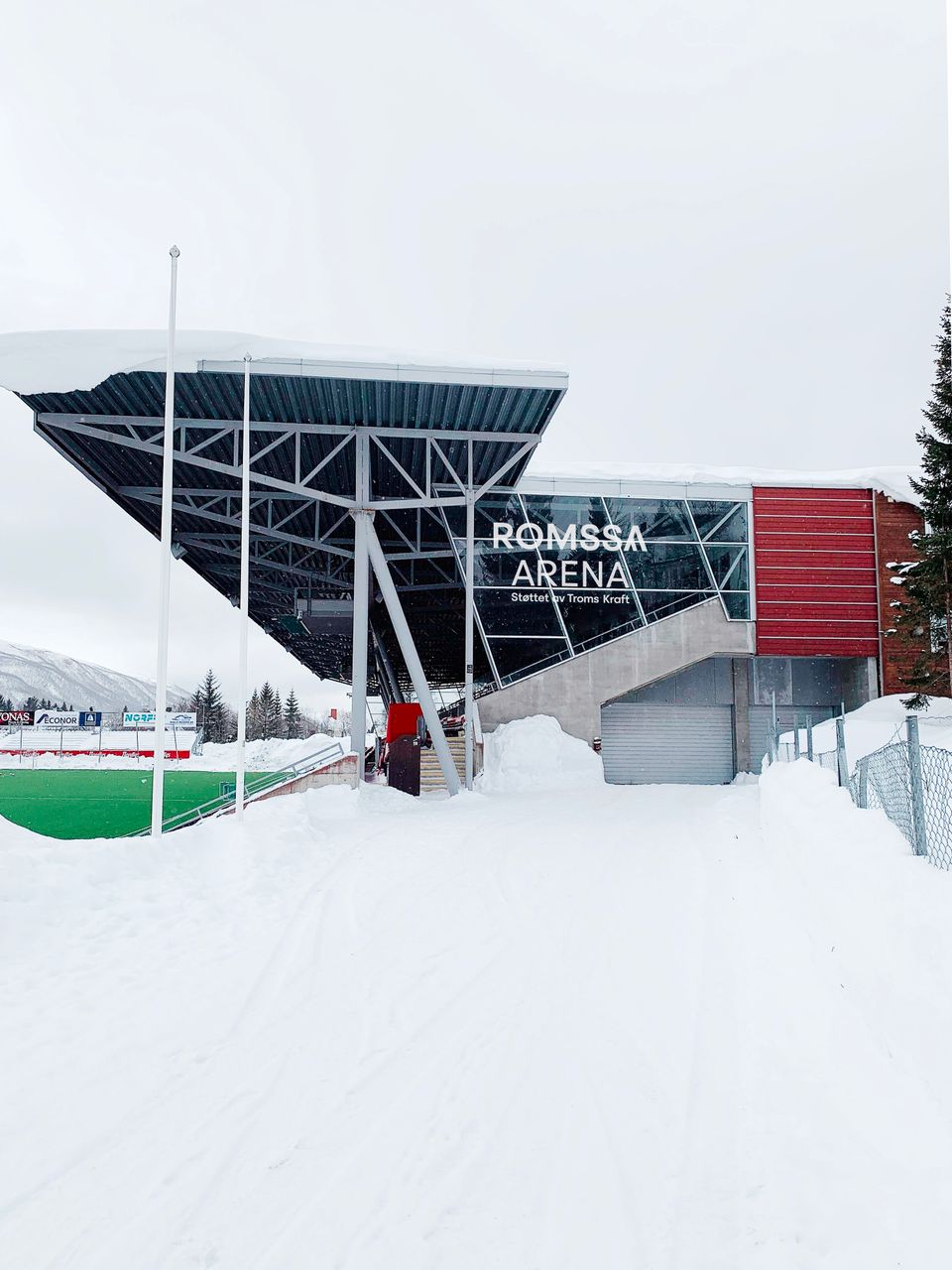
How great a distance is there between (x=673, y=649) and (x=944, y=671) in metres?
8.47

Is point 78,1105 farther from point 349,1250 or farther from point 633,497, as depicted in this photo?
point 633,497

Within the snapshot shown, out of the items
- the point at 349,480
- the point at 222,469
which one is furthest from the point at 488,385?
the point at 349,480

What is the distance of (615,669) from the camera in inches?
1097

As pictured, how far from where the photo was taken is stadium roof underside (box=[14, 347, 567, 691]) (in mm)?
18344

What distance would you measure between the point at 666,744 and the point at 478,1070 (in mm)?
27459

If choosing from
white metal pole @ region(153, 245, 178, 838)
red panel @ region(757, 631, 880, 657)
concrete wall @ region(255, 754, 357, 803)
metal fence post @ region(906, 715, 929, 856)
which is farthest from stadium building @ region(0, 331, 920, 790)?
metal fence post @ region(906, 715, 929, 856)

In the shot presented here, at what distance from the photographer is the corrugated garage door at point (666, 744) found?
1220 inches

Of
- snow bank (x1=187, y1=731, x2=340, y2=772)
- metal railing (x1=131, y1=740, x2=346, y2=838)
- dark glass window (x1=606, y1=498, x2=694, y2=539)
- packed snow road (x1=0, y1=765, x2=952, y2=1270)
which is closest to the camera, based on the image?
packed snow road (x1=0, y1=765, x2=952, y2=1270)

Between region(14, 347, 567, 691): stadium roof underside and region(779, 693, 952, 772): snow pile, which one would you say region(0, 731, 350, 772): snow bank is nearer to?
region(14, 347, 567, 691): stadium roof underside

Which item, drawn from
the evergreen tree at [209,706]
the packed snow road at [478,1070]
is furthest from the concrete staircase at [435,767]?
the evergreen tree at [209,706]

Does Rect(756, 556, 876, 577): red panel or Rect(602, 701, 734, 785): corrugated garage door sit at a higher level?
Rect(756, 556, 876, 577): red panel

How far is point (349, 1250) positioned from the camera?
3.09 m

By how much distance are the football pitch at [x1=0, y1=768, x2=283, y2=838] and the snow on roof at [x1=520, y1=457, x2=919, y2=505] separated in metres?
14.0

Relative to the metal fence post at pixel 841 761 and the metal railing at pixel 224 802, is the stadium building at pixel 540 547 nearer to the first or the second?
the metal railing at pixel 224 802
